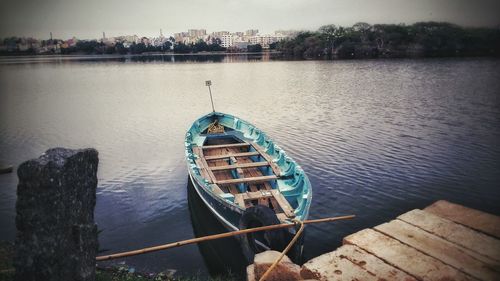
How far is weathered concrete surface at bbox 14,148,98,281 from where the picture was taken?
12.5 feet

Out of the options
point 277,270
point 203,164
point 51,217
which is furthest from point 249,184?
point 51,217

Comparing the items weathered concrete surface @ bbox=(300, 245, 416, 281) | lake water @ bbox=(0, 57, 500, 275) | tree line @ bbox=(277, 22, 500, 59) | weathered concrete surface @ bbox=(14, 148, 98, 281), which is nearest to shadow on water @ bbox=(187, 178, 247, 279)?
lake water @ bbox=(0, 57, 500, 275)

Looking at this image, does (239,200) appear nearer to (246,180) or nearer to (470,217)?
(246,180)

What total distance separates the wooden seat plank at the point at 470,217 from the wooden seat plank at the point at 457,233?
0.12 metres

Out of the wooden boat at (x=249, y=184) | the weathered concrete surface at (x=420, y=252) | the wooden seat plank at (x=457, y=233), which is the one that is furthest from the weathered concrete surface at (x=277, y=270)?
the wooden boat at (x=249, y=184)

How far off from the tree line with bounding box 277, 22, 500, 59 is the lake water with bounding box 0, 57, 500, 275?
7747cm

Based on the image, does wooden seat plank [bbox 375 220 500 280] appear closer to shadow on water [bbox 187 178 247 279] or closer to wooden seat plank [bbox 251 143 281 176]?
shadow on water [bbox 187 178 247 279]

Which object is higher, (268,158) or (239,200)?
(268,158)

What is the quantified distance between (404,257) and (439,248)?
0.54m

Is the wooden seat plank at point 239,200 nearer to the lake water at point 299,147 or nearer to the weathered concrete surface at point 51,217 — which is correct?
the lake water at point 299,147

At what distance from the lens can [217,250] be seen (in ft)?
33.1

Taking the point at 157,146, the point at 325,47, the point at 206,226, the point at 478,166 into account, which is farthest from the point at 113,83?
the point at 325,47

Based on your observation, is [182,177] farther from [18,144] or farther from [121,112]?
[121,112]

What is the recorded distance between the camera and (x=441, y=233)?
4.42 meters
